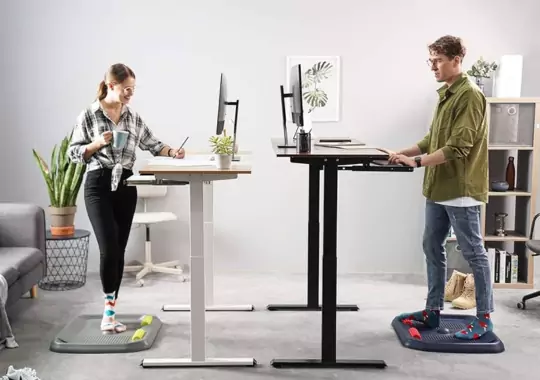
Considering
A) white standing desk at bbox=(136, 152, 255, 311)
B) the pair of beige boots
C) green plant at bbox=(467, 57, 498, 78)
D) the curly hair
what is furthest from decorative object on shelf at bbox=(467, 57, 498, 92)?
white standing desk at bbox=(136, 152, 255, 311)

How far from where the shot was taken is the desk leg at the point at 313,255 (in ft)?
14.1

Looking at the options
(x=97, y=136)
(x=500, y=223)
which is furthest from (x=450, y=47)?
(x=500, y=223)

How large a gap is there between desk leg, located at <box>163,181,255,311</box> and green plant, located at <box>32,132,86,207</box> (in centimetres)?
113

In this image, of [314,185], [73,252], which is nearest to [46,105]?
[73,252]

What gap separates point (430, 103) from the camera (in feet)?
17.8

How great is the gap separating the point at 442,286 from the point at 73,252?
2771 millimetres

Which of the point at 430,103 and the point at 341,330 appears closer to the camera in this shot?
Result: the point at 341,330

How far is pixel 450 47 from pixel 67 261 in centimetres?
322

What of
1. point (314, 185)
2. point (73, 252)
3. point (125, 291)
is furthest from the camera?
point (73, 252)

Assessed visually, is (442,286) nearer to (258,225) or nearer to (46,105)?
(258,225)

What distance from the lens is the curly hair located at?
143 inches

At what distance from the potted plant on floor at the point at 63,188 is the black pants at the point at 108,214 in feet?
4.35

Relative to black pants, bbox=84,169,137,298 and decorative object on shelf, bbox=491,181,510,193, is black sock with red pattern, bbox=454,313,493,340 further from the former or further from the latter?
black pants, bbox=84,169,137,298

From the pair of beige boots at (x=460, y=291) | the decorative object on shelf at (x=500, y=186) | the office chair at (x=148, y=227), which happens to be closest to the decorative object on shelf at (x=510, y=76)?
the decorative object on shelf at (x=500, y=186)
